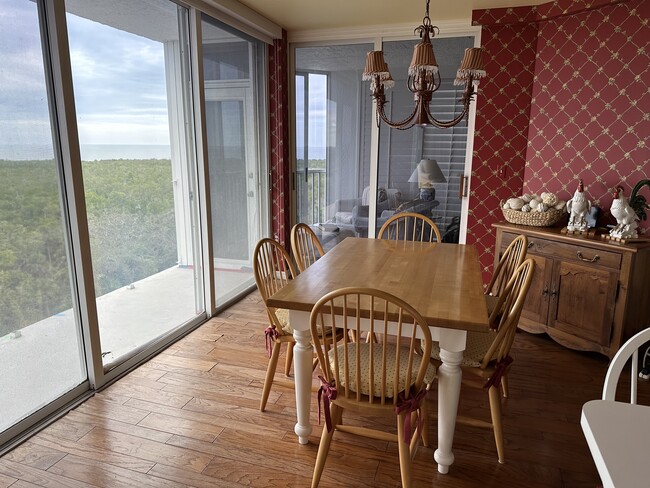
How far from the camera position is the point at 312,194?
16.0 feet

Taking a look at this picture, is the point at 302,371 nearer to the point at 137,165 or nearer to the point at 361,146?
the point at 137,165

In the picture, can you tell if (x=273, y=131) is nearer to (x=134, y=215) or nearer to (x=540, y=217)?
(x=134, y=215)

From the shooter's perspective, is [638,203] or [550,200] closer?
[638,203]

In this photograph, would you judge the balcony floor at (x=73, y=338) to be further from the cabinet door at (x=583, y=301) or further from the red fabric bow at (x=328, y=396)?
the cabinet door at (x=583, y=301)

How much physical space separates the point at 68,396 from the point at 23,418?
9.7 inches

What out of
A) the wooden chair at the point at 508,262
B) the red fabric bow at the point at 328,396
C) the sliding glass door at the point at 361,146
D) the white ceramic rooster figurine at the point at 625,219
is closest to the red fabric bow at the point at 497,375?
the wooden chair at the point at 508,262

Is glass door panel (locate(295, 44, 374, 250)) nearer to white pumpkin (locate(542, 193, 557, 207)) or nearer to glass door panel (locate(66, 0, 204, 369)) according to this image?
glass door panel (locate(66, 0, 204, 369))

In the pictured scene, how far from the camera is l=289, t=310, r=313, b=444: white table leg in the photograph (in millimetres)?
1919

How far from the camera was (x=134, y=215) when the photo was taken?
2916 mm

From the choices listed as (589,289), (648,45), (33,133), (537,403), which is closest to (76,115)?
(33,133)

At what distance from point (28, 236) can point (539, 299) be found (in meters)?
3.26

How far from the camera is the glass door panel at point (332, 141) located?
449 cm

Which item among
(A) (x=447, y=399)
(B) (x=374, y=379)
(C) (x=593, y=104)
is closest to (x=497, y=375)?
(A) (x=447, y=399)

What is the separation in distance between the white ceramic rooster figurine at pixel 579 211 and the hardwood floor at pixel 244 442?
990 mm
